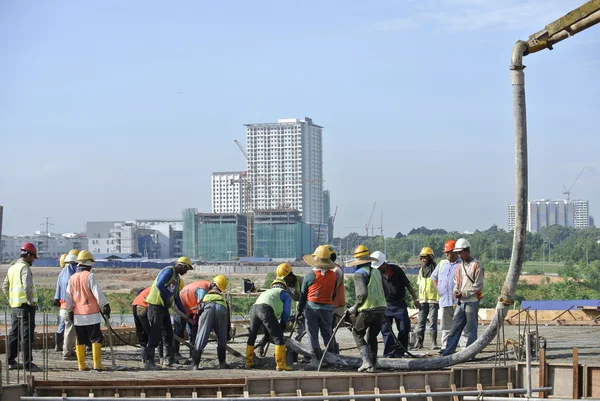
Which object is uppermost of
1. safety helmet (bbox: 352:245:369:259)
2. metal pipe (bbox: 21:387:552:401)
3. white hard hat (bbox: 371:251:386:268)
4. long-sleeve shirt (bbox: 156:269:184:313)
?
safety helmet (bbox: 352:245:369:259)

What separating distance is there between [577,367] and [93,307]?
6.68 meters

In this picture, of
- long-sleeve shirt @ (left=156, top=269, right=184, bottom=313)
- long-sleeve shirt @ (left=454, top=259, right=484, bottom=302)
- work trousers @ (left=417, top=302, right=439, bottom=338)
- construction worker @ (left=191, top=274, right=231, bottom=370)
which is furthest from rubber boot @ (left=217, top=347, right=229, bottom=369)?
work trousers @ (left=417, top=302, right=439, bottom=338)

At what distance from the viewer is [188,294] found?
649 inches

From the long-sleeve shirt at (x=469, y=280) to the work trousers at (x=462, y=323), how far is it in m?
0.12

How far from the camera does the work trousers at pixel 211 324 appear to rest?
48.8 feet

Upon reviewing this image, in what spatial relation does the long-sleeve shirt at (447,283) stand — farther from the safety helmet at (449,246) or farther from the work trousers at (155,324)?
the work trousers at (155,324)

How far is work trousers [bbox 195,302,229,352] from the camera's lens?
14875 mm

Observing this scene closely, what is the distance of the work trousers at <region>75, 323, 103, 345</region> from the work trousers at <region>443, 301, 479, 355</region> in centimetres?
511

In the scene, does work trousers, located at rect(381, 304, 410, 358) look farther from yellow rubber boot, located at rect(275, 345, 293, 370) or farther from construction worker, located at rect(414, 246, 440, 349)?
yellow rubber boot, located at rect(275, 345, 293, 370)

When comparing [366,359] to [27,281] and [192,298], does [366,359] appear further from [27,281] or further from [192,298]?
[27,281]

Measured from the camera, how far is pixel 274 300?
14844 millimetres

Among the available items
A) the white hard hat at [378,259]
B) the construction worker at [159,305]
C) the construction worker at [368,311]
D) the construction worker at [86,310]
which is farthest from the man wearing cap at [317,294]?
the construction worker at [86,310]

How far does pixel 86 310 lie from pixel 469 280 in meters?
5.66

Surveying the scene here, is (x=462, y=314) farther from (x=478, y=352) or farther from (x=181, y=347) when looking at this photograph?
(x=181, y=347)
